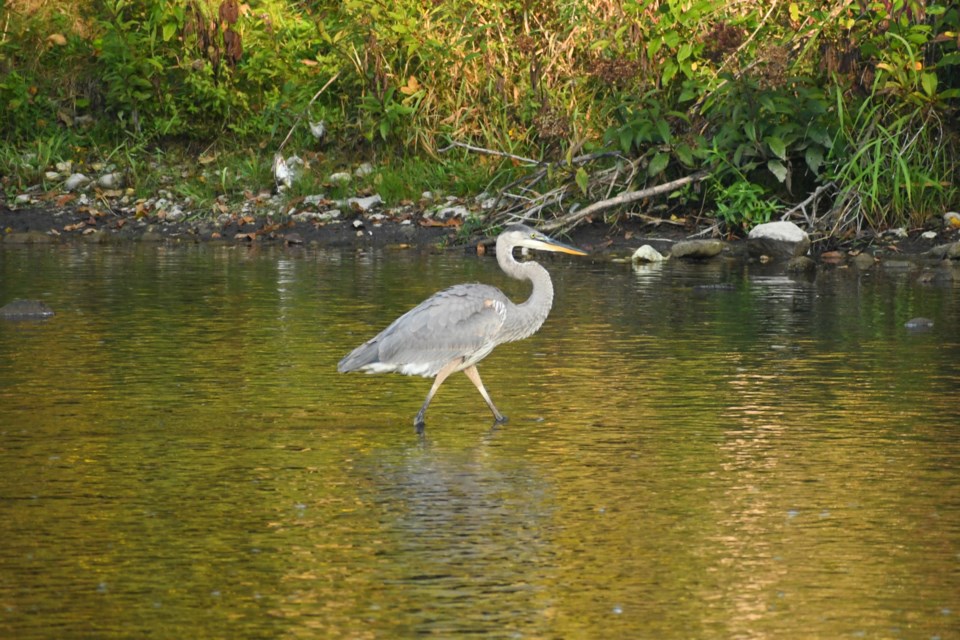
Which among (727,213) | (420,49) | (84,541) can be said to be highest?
(420,49)

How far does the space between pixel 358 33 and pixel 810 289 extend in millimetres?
7896

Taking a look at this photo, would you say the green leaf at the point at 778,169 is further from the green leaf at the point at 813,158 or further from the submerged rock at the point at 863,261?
the submerged rock at the point at 863,261

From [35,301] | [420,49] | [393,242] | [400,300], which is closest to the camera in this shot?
[35,301]

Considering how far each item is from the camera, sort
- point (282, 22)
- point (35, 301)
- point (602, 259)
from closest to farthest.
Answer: point (35, 301) → point (602, 259) → point (282, 22)

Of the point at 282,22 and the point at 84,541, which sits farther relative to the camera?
the point at 282,22

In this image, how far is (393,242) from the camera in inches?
760

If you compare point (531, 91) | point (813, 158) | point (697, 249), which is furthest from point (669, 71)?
point (531, 91)

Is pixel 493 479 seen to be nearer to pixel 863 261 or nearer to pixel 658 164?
pixel 863 261

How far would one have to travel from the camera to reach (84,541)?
263 inches

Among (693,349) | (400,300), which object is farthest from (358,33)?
(693,349)

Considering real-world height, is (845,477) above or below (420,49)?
below

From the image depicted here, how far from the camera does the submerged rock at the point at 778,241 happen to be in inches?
681

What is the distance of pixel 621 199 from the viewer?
18.2 meters

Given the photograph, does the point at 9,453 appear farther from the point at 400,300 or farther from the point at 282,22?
the point at 282,22
